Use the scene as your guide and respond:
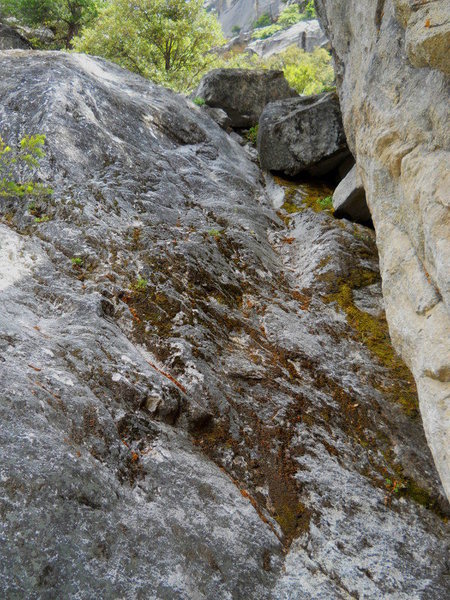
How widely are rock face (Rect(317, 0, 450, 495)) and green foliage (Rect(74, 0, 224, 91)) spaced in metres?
15.8

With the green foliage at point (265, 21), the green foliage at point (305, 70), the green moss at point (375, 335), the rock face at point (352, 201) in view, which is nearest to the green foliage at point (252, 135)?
the rock face at point (352, 201)

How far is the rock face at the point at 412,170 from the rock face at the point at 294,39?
1810 inches

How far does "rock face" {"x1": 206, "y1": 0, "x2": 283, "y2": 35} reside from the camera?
2603 inches

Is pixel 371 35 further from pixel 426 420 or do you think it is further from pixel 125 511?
pixel 125 511

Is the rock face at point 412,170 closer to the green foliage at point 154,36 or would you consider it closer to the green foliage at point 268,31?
the green foliage at point 154,36

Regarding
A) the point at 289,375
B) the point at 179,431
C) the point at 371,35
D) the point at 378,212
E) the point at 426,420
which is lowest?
the point at 179,431

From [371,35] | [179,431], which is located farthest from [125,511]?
A: [371,35]

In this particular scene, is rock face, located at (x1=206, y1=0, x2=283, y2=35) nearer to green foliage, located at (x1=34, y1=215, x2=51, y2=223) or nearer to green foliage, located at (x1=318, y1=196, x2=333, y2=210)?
green foliage, located at (x1=318, y1=196, x2=333, y2=210)

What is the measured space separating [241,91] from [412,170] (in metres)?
14.4

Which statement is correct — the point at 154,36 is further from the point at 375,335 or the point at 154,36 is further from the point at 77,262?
the point at 375,335

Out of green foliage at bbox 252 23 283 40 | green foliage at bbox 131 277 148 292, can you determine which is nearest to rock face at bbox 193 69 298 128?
green foliage at bbox 131 277 148 292

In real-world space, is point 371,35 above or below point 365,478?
above

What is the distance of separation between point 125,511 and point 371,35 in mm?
9360

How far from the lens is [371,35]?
836cm
